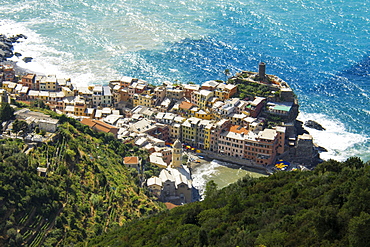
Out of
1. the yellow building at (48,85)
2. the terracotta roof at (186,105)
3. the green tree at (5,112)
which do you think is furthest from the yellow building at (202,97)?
the green tree at (5,112)

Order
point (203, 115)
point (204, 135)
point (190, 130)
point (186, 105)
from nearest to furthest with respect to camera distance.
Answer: point (204, 135)
point (190, 130)
point (203, 115)
point (186, 105)

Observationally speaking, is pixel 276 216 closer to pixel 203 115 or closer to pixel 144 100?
pixel 203 115

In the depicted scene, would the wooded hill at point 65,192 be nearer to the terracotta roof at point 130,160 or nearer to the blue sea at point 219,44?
the terracotta roof at point 130,160

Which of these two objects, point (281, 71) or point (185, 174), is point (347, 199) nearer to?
point (185, 174)

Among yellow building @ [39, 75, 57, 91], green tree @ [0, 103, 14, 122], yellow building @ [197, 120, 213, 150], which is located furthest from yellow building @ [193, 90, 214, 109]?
green tree @ [0, 103, 14, 122]

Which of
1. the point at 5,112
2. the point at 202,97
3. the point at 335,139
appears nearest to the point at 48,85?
the point at 5,112

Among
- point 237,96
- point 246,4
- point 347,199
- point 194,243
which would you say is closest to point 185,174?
point 237,96
